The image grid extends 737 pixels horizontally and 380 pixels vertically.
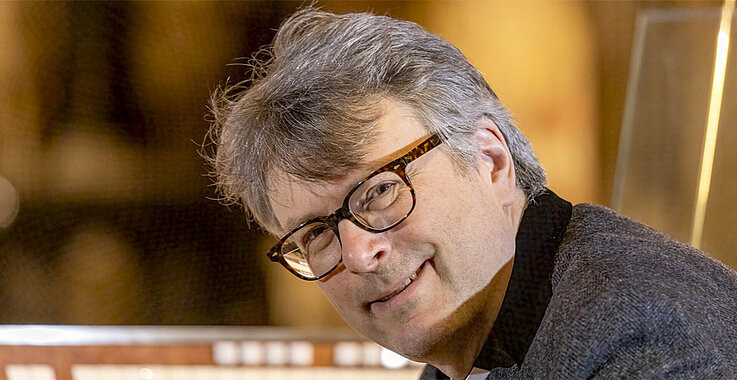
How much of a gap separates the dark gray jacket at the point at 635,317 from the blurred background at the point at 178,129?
1211mm

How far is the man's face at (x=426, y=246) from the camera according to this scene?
0.94 metres

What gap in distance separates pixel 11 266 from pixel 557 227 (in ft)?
5.78

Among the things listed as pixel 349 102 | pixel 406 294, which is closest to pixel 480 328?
pixel 406 294

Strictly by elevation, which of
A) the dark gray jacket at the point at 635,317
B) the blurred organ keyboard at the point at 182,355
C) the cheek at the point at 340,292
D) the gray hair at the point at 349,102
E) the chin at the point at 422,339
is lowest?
the blurred organ keyboard at the point at 182,355

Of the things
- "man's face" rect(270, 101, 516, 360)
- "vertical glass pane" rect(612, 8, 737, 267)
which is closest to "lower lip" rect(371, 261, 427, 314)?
"man's face" rect(270, 101, 516, 360)

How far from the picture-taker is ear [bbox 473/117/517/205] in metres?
1.01

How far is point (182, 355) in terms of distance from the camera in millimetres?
2066

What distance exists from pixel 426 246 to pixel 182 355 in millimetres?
1338

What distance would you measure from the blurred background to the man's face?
1.07 meters

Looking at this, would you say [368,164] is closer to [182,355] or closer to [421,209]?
[421,209]

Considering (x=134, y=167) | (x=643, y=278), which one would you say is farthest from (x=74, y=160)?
(x=643, y=278)

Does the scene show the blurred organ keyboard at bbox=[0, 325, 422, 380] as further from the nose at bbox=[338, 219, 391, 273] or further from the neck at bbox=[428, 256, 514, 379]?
the nose at bbox=[338, 219, 391, 273]

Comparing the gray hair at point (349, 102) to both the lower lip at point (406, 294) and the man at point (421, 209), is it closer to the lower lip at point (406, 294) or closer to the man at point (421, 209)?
the man at point (421, 209)

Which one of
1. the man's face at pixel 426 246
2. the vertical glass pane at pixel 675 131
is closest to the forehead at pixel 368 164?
the man's face at pixel 426 246
